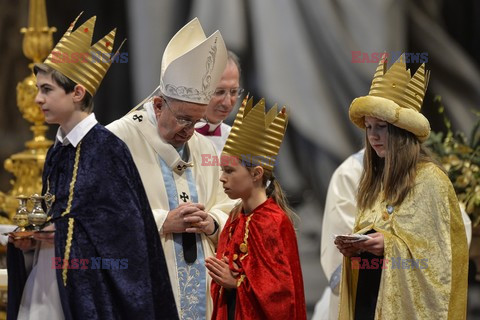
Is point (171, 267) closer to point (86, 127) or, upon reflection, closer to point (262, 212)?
point (262, 212)

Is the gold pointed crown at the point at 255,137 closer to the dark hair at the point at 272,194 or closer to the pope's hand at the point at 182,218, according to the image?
the dark hair at the point at 272,194

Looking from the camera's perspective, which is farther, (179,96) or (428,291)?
(179,96)

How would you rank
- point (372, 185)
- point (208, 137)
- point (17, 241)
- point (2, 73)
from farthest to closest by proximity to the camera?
1. point (2, 73)
2. point (208, 137)
3. point (372, 185)
4. point (17, 241)

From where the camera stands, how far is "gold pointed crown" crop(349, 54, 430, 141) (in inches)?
226

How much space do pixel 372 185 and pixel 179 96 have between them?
1122 mm

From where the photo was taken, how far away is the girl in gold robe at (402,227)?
18.5 ft

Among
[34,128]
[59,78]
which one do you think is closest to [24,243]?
[59,78]

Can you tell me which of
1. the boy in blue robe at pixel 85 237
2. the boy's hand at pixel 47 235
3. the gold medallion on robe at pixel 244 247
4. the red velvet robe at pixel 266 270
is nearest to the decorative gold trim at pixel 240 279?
the red velvet robe at pixel 266 270

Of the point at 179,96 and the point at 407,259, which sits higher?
the point at 179,96

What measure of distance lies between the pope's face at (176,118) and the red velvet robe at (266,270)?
61 centimetres

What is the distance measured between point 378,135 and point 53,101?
158 centimetres

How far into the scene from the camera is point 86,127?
5.65 meters

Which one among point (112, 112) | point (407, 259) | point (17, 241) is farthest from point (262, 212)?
point (112, 112)

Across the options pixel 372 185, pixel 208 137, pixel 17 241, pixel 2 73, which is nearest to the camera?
pixel 17 241
